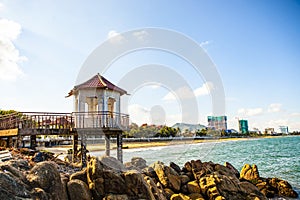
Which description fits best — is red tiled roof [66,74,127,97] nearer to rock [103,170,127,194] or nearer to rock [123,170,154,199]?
rock [103,170,127,194]

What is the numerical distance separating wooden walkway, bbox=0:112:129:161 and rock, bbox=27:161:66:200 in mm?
7738

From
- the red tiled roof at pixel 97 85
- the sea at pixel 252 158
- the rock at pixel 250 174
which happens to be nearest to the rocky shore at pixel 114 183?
the rock at pixel 250 174

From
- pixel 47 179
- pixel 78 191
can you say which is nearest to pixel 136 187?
pixel 78 191

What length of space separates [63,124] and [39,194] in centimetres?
944

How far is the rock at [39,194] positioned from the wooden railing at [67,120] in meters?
8.75

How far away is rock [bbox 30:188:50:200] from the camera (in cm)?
649

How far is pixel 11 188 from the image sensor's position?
6.21 meters

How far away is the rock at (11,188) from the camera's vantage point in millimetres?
6051

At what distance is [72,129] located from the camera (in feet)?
51.6

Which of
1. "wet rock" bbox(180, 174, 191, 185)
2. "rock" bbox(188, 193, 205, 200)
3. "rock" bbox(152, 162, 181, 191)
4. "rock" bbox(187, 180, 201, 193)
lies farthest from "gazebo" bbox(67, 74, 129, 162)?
"rock" bbox(188, 193, 205, 200)

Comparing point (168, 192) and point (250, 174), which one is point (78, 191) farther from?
point (250, 174)

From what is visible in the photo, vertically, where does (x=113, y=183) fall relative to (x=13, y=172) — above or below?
below

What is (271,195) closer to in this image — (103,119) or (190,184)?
(190,184)

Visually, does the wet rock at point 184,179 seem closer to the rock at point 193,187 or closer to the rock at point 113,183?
the rock at point 193,187
